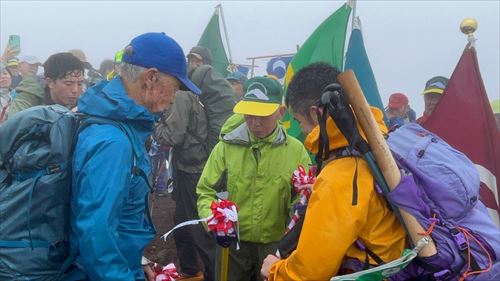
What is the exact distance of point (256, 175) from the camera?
4016mm

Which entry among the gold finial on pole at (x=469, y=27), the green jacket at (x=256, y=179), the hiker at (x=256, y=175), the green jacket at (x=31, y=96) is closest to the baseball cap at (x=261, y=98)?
the hiker at (x=256, y=175)

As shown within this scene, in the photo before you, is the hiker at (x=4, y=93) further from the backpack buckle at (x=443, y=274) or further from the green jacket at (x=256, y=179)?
the backpack buckle at (x=443, y=274)

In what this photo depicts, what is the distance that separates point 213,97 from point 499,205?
125 inches

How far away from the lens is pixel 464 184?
2201 millimetres

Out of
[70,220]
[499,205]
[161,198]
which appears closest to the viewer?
[70,220]

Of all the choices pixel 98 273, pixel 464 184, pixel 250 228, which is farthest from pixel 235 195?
pixel 464 184

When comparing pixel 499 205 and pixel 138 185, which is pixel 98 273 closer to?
pixel 138 185

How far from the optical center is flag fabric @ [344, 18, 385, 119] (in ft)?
20.7

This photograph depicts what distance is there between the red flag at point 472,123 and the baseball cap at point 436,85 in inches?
80.8

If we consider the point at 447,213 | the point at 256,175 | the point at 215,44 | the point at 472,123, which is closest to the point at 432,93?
the point at 472,123

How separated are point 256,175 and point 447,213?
1982mm

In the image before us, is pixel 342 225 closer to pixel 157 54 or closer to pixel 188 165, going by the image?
pixel 157 54

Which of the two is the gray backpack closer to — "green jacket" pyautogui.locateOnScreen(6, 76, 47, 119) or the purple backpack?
the purple backpack

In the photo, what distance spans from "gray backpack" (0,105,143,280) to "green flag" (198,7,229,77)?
7.16 m
